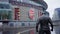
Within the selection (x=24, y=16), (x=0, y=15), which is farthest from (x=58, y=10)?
(x=24, y=16)

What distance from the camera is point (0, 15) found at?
25281 millimetres

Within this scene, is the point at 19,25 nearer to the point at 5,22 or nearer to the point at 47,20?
the point at 5,22

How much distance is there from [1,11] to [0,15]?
0.75 metres

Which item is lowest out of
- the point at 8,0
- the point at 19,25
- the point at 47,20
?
the point at 19,25

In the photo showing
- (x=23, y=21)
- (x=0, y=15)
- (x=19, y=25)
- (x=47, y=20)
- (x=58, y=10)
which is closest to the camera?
(x=47, y=20)

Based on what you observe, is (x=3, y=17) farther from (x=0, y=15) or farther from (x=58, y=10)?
(x=58, y=10)

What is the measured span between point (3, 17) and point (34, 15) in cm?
885

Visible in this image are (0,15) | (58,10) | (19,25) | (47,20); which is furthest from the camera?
(19,25)

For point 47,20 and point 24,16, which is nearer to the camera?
point 47,20

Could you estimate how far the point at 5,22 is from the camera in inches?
1027

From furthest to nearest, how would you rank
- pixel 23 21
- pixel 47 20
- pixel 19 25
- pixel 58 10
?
pixel 23 21 → pixel 19 25 → pixel 58 10 → pixel 47 20

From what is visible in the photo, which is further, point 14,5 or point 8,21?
point 14,5

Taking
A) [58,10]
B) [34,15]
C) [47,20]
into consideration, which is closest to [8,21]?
[34,15]

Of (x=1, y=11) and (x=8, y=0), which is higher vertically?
(x=8, y=0)
